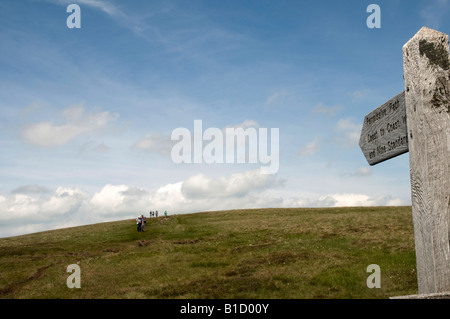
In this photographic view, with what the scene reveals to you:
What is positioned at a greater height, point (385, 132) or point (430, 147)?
point (385, 132)

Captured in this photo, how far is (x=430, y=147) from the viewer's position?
15.4 ft

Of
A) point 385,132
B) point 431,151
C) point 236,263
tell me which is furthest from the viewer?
point 236,263

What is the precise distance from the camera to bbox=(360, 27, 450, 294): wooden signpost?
15.1 ft

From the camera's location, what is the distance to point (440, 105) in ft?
15.5

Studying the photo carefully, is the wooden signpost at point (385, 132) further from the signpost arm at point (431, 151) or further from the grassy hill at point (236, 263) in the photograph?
the grassy hill at point (236, 263)

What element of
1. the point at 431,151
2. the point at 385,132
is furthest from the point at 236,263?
the point at 431,151

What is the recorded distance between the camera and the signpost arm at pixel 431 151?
15.1 feet

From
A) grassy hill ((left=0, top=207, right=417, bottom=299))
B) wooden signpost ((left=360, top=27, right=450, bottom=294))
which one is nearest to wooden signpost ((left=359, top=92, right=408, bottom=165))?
wooden signpost ((left=360, top=27, right=450, bottom=294))

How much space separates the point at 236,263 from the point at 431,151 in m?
24.7

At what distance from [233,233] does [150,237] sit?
1123 cm

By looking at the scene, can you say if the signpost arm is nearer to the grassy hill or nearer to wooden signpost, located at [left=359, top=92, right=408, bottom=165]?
wooden signpost, located at [left=359, top=92, right=408, bottom=165]

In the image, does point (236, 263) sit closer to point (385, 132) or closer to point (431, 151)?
point (385, 132)
